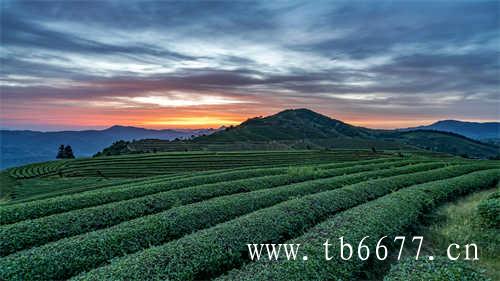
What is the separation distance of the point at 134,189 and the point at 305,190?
561 inches

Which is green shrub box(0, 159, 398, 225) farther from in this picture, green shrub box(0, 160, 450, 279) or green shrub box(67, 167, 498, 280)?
green shrub box(67, 167, 498, 280)

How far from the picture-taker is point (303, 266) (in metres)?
9.61

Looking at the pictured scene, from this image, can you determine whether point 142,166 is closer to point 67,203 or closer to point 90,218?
point 67,203

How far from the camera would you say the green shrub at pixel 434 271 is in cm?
855

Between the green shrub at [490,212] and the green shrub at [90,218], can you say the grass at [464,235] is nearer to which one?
the green shrub at [490,212]

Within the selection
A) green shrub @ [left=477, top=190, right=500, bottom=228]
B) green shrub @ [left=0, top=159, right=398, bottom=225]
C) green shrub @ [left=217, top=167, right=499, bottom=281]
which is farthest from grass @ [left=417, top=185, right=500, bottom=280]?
green shrub @ [left=0, top=159, right=398, bottom=225]

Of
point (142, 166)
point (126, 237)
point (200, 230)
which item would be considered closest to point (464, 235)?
point (200, 230)

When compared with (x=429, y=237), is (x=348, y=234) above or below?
above

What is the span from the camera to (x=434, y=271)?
8883mm

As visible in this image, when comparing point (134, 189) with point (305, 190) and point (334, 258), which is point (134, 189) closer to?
point (305, 190)

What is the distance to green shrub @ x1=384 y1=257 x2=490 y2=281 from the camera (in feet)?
28.0

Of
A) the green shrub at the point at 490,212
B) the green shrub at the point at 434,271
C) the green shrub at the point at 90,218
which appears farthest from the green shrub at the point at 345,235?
the green shrub at the point at 90,218

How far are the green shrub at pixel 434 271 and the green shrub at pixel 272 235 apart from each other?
5.82ft

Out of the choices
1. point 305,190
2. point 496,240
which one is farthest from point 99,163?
point 496,240
